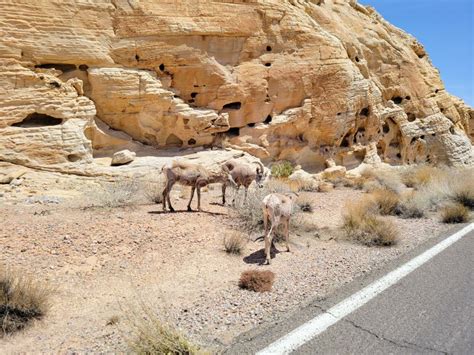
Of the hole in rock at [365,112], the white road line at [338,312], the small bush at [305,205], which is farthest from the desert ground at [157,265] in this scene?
the hole in rock at [365,112]

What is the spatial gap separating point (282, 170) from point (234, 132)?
282cm

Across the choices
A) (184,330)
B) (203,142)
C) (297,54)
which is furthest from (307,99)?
(184,330)

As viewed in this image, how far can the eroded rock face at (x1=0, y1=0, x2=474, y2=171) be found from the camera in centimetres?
1298

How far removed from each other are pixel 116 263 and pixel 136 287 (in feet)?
3.14

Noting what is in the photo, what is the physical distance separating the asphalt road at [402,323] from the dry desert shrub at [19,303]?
8.85 feet

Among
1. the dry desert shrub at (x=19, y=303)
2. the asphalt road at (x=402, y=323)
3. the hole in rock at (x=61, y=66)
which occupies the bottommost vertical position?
the dry desert shrub at (x=19, y=303)

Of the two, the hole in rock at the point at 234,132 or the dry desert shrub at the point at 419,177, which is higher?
the hole in rock at the point at 234,132

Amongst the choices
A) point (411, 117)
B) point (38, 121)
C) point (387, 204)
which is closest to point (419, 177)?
point (387, 204)

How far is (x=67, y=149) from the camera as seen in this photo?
1284cm

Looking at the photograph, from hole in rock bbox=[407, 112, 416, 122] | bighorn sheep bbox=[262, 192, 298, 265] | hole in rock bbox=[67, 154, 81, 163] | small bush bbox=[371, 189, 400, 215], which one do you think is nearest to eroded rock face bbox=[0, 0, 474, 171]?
hole in rock bbox=[67, 154, 81, 163]

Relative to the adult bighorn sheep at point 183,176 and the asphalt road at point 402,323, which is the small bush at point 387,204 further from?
the asphalt road at point 402,323

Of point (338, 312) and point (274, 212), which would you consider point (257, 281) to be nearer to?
point (338, 312)

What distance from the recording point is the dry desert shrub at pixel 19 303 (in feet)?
14.9

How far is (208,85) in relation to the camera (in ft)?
53.9
